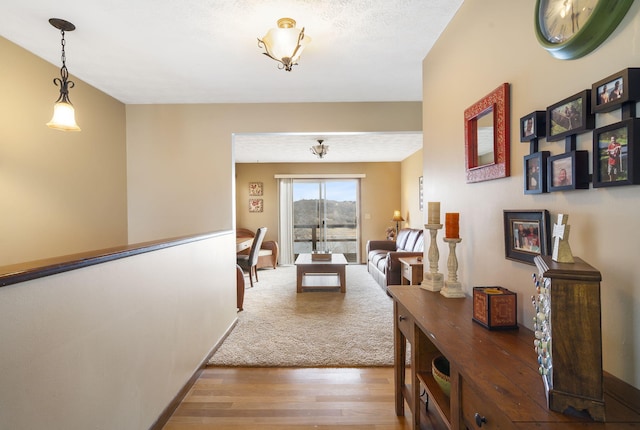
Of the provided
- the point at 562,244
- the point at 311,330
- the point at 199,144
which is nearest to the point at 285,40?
the point at 562,244

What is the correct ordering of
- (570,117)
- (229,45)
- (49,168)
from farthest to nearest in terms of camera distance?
(49,168)
(229,45)
(570,117)

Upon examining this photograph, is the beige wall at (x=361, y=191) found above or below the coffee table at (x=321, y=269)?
above

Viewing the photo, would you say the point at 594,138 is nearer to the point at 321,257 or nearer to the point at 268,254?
the point at 321,257

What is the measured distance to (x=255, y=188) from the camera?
7.36 m

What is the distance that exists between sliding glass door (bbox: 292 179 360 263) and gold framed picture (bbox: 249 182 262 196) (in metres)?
0.82

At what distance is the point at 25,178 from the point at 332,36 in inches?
100

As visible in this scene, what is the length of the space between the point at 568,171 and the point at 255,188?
6805mm

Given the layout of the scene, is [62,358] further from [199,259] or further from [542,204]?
[542,204]

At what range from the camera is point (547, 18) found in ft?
3.57

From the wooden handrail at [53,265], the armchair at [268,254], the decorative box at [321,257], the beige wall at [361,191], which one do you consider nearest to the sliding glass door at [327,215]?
the beige wall at [361,191]

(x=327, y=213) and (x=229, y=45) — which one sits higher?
(x=229, y=45)

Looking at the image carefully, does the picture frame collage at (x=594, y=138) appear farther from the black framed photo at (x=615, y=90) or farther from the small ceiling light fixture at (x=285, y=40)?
the small ceiling light fixture at (x=285, y=40)

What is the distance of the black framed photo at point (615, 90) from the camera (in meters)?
0.78

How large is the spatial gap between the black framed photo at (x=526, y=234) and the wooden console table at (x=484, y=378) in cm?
31
